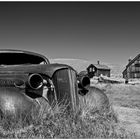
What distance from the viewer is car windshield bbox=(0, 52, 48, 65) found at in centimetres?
582

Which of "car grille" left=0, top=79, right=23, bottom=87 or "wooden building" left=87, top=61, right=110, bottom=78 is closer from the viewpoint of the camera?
"car grille" left=0, top=79, right=23, bottom=87

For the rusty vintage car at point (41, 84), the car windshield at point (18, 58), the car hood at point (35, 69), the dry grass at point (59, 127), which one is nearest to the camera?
the dry grass at point (59, 127)

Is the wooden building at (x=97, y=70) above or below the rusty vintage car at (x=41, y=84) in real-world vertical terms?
above

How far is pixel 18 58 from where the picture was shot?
612 centimetres

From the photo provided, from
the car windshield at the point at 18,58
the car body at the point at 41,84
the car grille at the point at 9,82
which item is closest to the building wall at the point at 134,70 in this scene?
the car windshield at the point at 18,58

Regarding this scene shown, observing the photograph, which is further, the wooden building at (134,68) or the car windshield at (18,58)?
the wooden building at (134,68)

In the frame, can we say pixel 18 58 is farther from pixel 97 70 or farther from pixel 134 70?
pixel 97 70

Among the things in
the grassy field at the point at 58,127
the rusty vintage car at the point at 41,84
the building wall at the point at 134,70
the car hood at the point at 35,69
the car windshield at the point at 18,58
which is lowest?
the grassy field at the point at 58,127

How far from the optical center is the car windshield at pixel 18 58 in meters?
5.82

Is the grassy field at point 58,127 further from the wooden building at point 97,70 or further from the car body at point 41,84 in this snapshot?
the wooden building at point 97,70

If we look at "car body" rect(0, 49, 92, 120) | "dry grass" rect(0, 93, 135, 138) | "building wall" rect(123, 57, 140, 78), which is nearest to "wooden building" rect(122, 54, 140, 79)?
"building wall" rect(123, 57, 140, 78)

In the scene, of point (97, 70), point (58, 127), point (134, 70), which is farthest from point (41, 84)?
point (97, 70)

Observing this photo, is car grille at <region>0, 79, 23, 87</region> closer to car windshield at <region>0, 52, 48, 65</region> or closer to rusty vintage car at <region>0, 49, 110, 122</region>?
rusty vintage car at <region>0, 49, 110, 122</region>

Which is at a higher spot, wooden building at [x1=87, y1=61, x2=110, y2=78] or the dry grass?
wooden building at [x1=87, y1=61, x2=110, y2=78]
